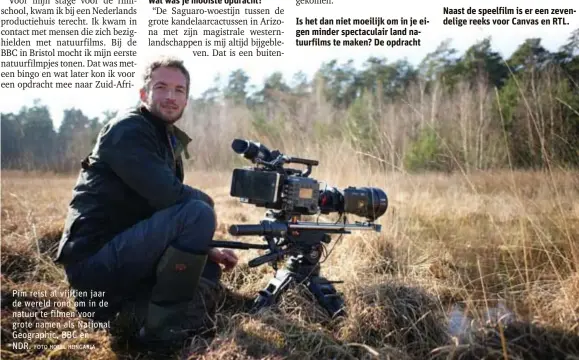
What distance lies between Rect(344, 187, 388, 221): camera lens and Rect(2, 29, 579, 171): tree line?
0.89 meters

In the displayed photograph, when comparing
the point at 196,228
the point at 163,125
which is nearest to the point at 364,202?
the point at 196,228

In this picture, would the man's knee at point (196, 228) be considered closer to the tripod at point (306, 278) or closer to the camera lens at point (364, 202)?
the tripod at point (306, 278)

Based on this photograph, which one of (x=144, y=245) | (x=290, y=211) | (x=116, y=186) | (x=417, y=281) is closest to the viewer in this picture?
(x=144, y=245)

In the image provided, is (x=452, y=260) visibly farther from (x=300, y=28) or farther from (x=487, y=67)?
(x=487, y=67)

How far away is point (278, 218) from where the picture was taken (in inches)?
114

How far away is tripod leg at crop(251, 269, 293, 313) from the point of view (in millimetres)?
2932

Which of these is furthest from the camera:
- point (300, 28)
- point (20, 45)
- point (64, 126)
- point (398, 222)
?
point (64, 126)

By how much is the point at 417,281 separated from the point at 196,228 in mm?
1792

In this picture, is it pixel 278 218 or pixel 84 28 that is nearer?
pixel 278 218

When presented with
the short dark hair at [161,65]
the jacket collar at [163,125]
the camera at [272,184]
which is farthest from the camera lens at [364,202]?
the short dark hair at [161,65]

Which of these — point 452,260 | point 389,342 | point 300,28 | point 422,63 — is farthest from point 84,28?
point 422,63

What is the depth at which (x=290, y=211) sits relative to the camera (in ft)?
9.28

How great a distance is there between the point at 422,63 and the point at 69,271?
759 inches

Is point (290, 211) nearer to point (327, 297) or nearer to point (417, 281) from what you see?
point (327, 297)
